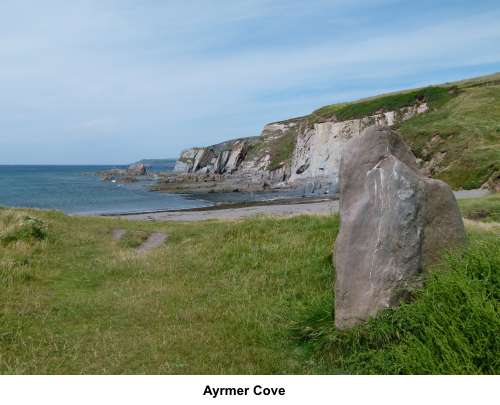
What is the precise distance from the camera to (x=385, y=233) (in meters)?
7.07

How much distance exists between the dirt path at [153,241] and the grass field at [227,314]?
2672mm

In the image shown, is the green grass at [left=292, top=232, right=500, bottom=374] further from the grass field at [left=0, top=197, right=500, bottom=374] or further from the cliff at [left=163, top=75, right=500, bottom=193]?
the cliff at [left=163, top=75, right=500, bottom=193]

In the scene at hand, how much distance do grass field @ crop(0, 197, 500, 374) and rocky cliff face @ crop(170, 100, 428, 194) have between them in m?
50.2

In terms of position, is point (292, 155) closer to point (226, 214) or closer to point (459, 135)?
point (459, 135)

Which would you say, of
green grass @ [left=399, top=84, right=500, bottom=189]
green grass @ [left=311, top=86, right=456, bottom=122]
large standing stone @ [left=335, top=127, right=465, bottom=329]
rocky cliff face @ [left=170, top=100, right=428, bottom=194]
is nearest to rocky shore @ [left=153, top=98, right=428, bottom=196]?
rocky cliff face @ [left=170, top=100, right=428, bottom=194]

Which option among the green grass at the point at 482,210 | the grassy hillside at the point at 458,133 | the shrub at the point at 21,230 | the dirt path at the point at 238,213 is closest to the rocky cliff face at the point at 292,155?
the grassy hillside at the point at 458,133

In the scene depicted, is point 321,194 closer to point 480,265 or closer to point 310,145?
point 310,145

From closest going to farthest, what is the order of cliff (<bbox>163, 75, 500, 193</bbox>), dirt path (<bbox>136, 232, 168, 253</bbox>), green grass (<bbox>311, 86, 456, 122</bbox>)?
dirt path (<bbox>136, 232, 168, 253</bbox>) < cliff (<bbox>163, 75, 500, 193</bbox>) < green grass (<bbox>311, 86, 456, 122</bbox>)

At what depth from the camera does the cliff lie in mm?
55344

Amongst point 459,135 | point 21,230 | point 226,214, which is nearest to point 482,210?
point 21,230

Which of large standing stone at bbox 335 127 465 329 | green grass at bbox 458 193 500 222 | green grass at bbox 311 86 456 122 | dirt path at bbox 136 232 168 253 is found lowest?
green grass at bbox 458 193 500 222

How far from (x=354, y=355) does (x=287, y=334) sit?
1.53 meters
